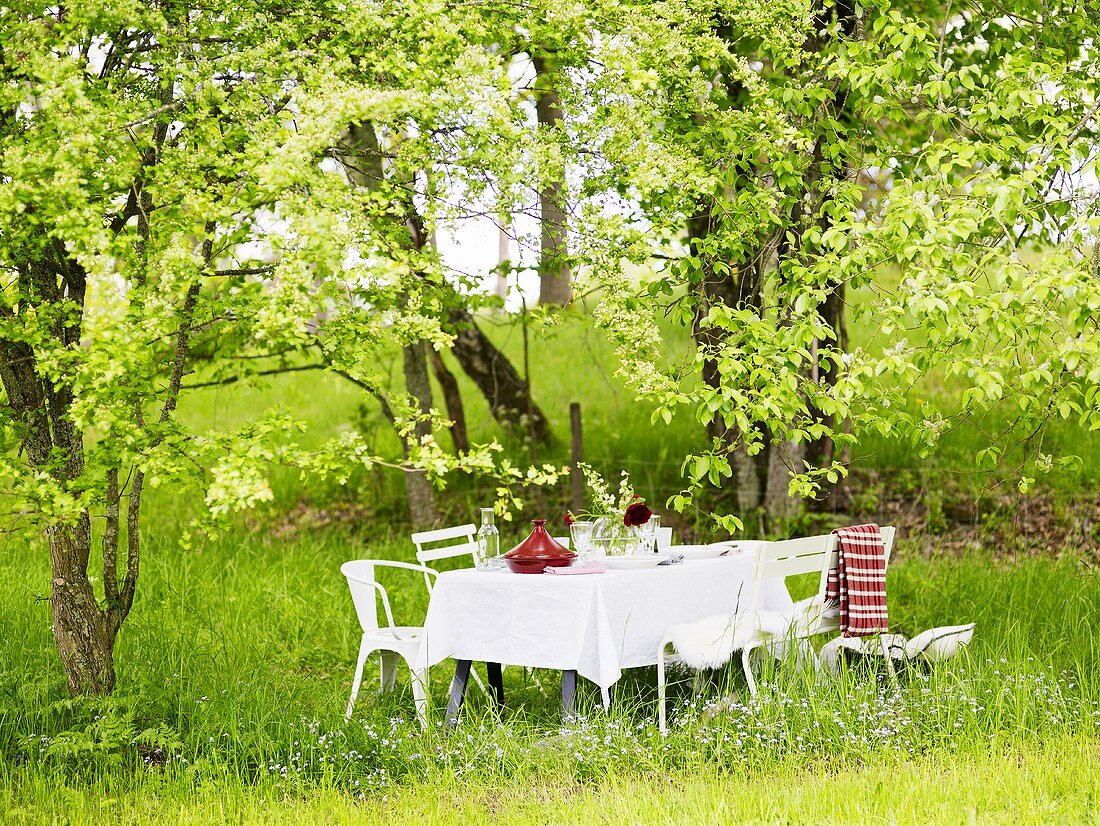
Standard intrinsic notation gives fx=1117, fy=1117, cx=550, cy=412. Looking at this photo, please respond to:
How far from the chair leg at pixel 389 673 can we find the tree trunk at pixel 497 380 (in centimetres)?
479

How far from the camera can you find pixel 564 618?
4.57 metres

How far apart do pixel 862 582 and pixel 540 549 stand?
1.52 meters

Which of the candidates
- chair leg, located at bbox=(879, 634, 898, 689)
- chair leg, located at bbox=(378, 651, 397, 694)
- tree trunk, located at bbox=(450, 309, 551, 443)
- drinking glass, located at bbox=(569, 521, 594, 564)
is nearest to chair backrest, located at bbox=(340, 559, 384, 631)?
chair leg, located at bbox=(378, 651, 397, 694)

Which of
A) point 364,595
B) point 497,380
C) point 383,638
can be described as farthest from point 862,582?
point 497,380

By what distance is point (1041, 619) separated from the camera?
6301 mm

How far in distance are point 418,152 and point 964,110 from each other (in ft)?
9.47

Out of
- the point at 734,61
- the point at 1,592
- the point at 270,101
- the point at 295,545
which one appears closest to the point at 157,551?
the point at 295,545

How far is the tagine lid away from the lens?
15.9 feet

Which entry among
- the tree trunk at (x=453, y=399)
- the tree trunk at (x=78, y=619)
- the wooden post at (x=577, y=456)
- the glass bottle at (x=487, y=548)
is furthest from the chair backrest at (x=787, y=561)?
the tree trunk at (x=453, y=399)

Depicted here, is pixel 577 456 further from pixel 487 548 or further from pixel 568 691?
pixel 568 691

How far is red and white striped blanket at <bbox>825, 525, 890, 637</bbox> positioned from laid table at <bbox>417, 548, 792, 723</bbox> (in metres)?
0.51

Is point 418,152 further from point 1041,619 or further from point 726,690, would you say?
point 1041,619

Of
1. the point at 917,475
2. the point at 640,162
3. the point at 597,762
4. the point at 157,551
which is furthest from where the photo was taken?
the point at 917,475

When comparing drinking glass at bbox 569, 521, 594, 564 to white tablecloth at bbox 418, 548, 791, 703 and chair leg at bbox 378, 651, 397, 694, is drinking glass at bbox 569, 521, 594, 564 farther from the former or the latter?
chair leg at bbox 378, 651, 397, 694
